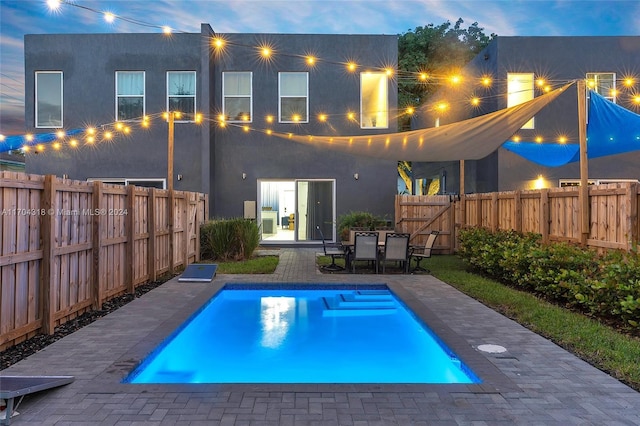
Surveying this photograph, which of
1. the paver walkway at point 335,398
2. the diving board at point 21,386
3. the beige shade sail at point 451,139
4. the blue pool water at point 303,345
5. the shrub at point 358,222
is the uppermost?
the beige shade sail at point 451,139

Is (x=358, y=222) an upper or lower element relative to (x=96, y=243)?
upper

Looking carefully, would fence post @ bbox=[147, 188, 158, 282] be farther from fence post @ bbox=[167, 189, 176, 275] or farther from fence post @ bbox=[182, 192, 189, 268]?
fence post @ bbox=[182, 192, 189, 268]

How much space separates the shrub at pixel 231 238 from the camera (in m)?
9.92

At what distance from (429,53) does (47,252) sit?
923 inches

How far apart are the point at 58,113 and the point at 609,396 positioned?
14.0 meters

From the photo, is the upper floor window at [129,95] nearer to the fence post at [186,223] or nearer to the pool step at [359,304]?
the fence post at [186,223]

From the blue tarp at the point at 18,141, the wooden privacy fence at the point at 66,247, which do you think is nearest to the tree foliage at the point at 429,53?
the blue tarp at the point at 18,141

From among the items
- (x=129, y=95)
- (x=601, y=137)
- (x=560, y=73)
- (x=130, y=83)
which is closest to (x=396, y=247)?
(x=601, y=137)

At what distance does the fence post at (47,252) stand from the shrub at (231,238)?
18.4 feet

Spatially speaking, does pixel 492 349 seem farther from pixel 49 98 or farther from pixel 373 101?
pixel 49 98

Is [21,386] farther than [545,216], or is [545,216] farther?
[545,216]

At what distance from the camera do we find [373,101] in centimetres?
1302

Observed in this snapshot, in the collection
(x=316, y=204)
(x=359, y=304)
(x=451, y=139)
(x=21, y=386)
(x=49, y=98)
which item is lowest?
(x=359, y=304)

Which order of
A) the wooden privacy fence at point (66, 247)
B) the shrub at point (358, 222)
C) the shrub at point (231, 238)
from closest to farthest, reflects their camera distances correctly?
the wooden privacy fence at point (66, 247) → the shrub at point (231, 238) → the shrub at point (358, 222)
